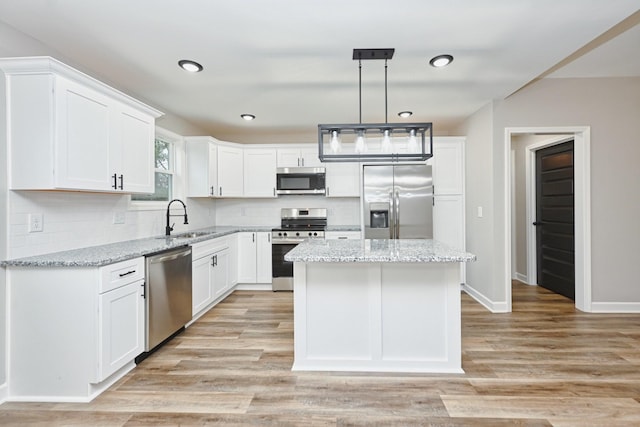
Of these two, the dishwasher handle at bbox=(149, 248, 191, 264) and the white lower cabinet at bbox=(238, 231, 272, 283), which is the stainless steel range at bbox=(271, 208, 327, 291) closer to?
the white lower cabinet at bbox=(238, 231, 272, 283)

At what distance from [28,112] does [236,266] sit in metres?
3.03

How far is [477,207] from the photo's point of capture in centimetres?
414

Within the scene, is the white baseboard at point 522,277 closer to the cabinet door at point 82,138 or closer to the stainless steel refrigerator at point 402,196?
the stainless steel refrigerator at point 402,196

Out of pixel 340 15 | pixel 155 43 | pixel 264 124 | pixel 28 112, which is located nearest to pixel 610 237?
pixel 340 15

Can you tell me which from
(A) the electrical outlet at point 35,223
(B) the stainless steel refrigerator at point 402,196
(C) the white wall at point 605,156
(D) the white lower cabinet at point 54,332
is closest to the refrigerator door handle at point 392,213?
(B) the stainless steel refrigerator at point 402,196

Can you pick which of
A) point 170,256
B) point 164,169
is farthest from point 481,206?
point 164,169

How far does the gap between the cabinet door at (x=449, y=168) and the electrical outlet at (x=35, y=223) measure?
167 inches

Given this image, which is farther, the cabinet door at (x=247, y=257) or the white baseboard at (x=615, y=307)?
the cabinet door at (x=247, y=257)

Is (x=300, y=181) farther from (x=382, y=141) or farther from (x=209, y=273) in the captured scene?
(x=382, y=141)

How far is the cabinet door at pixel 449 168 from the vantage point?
14.8 ft

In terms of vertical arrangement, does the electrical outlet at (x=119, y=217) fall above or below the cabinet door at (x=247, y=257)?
above

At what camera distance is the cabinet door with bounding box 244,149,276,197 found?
4.96 m

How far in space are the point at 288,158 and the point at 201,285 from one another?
229 cm

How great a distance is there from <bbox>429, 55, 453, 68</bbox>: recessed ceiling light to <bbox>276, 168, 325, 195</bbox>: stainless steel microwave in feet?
7.81
